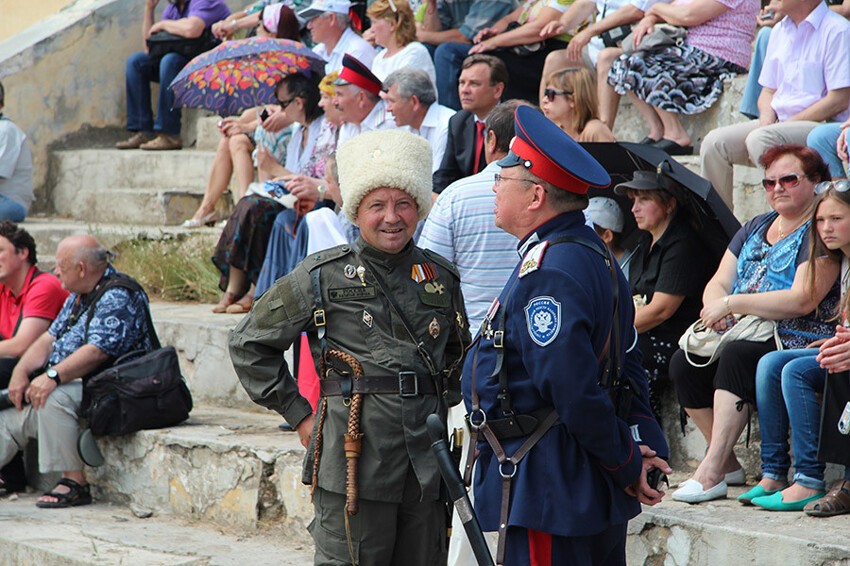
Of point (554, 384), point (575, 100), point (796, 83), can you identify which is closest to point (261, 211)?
point (575, 100)

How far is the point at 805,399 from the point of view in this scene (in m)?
4.49

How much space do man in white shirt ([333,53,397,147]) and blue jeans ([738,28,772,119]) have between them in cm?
200

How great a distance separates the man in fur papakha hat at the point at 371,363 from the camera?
374 cm

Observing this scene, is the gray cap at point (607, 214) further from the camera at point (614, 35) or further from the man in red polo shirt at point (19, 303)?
the man in red polo shirt at point (19, 303)

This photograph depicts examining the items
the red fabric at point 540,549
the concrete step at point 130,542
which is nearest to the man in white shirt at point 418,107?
the concrete step at point 130,542

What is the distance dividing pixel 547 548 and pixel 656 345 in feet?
7.55

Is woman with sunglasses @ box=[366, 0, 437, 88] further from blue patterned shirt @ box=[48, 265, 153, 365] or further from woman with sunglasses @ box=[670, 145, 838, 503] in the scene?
woman with sunglasses @ box=[670, 145, 838, 503]

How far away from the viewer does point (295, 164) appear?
745 cm

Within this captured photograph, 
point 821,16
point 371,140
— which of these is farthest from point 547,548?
point 821,16

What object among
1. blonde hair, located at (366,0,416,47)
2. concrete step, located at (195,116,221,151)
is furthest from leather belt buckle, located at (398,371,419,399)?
concrete step, located at (195,116,221,151)

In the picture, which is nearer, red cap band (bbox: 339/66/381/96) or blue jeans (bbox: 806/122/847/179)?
blue jeans (bbox: 806/122/847/179)

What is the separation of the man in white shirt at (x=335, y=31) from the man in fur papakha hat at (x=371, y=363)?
4.71m

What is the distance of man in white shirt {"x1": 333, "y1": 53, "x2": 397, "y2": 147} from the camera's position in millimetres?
6598

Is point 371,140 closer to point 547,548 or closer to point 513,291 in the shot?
point 513,291
